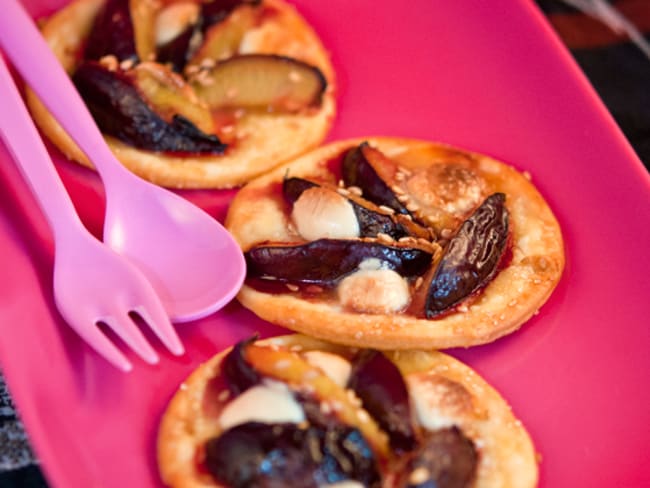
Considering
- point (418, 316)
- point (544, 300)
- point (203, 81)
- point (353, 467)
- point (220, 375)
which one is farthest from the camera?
point (203, 81)

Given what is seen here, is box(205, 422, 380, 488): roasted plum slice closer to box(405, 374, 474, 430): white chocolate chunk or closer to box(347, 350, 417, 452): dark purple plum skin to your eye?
box(347, 350, 417, 452): dark purple plum skin

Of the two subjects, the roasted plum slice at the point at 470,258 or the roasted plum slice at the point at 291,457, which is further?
the roasted plum slice at the point at 470,258

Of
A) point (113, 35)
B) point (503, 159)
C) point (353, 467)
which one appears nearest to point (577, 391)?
point (353, 467)

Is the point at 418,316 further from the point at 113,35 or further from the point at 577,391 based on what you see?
the point at 113,35

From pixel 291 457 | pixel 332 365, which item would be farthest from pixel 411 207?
pixel 291 457

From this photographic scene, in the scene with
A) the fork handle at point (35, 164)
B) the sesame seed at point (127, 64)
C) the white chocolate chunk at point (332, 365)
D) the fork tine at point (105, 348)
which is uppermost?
the sesame seed at point (127, 64)

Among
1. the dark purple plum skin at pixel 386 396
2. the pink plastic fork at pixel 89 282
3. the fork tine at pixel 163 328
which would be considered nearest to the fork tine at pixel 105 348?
the pink plastic fork at pixel 89 282

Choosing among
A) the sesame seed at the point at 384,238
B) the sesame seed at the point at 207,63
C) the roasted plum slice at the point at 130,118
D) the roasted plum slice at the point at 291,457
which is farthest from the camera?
the sesame seed at the point at 207,63

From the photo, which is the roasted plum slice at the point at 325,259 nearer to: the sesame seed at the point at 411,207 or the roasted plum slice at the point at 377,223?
the roasted plum slice at the point at 377,223
